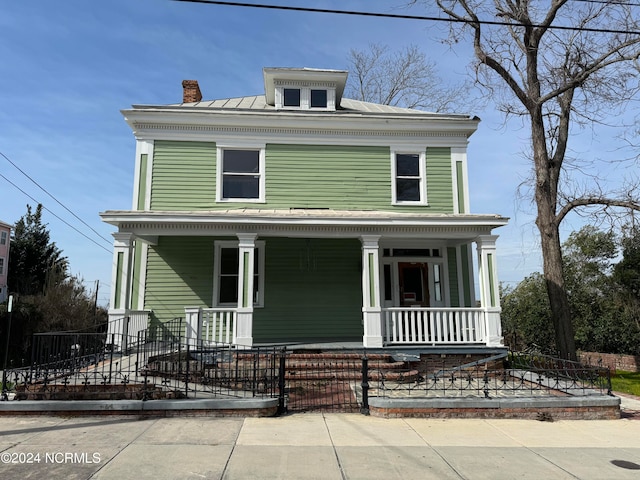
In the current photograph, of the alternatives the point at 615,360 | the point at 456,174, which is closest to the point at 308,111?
the point at 456,174

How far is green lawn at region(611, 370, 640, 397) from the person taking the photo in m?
10.8

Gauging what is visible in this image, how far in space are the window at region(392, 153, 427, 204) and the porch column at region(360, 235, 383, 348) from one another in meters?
2.93

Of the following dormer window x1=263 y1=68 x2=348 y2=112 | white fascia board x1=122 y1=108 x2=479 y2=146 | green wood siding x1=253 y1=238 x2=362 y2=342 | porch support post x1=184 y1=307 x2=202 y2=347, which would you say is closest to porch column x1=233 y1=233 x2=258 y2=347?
porch support post x1=184 y1=307 x2=202 y2=347

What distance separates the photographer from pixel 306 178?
13.1 meters

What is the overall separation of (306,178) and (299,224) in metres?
2.80

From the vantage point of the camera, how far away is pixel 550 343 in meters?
17.2

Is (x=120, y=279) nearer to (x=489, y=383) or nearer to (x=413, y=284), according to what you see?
(x=413, y=284)

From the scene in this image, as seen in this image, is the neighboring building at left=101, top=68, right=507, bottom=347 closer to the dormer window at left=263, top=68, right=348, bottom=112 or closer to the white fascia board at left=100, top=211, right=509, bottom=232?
the dormer window at left=263, top=68, right=348, bottom=112

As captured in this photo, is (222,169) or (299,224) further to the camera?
(222,169)

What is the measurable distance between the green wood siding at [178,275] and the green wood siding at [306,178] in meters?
1.12

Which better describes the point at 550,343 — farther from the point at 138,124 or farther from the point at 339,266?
the point at 138,124

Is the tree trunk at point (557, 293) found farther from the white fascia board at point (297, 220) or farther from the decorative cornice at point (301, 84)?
the decorative cornice at point (301, 84)

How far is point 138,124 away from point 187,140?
1.46 meters

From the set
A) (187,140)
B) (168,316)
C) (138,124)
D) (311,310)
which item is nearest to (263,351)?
(311,310)
